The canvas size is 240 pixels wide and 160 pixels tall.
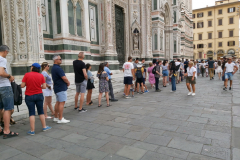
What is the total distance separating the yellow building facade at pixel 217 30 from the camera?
51.2 meters

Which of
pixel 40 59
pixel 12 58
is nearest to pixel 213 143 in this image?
pixel 40 59

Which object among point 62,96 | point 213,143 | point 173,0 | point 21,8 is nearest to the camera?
point 213,143

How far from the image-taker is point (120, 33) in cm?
1499

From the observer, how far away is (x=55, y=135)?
3.87m

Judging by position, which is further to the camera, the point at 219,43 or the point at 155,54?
the point at 219,43

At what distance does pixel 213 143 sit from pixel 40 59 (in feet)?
24.2

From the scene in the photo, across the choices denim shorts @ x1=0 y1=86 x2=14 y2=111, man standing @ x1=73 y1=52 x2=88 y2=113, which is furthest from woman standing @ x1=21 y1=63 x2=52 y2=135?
man standing @ x1=73 y1=52 x2=88 y2=113

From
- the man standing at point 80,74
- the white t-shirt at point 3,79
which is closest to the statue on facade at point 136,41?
the man standing at point 80,74

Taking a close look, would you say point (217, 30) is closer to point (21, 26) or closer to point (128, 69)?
point (128, 69)

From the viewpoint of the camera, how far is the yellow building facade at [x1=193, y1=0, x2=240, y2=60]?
51.2 metres

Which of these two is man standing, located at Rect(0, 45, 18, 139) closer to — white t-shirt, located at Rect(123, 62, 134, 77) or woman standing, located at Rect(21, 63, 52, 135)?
woman standing, located at Rect(21, 63, 52, 135)

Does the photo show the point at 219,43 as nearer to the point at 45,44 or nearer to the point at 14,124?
the point at 45,44

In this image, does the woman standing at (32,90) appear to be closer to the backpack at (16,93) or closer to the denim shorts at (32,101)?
the denim shorts at (32,101)

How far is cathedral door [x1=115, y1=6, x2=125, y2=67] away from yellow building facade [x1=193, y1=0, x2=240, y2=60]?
41875 mm
